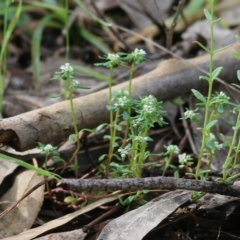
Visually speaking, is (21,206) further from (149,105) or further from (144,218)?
(149,105)

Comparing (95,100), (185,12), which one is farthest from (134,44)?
(95,100)

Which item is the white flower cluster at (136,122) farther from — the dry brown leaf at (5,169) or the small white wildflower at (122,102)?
the dry brown leaf at (5,169)

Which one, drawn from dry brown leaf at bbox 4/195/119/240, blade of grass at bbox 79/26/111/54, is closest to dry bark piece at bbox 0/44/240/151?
dry brown leaf at bbox 4/195/119/240

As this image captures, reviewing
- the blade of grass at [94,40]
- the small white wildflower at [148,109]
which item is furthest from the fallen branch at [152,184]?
the blade of grass at [94,40]

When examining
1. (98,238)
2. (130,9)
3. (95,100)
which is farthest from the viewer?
(130,9)

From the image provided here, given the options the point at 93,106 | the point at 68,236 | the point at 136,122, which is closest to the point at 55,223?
the point at 68,236

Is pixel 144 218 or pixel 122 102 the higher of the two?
pixel 122 102

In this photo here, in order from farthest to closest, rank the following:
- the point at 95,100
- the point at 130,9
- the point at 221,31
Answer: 1. the point at 130,9
2. the point at 221,31
3. the point at 95,100

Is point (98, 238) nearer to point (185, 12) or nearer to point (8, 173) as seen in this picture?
point (8, 173)
